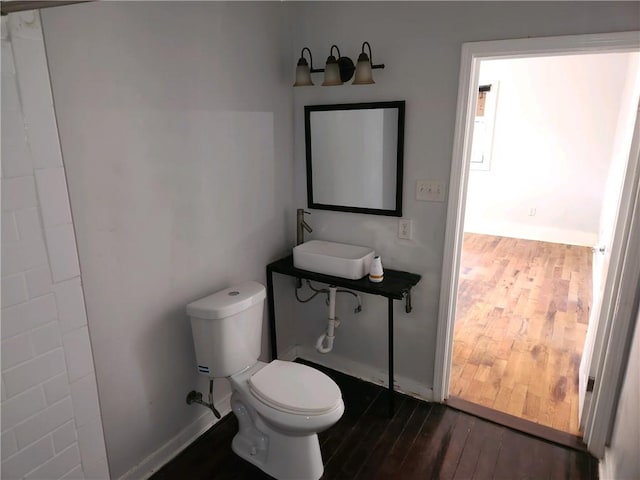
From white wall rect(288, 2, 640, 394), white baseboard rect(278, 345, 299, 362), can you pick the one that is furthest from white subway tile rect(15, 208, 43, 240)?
white baseboard rect(278, 345, 299, 362)

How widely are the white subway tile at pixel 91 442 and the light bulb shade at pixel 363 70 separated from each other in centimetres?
179

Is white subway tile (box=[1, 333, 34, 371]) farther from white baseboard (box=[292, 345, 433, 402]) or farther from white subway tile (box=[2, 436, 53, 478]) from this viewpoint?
white baseboard (box=[292, 345, 433, 402])

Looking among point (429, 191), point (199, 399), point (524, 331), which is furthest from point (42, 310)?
point (524, 331)

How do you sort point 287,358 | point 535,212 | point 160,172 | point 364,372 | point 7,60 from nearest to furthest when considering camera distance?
point 7,60
point 160,172
point 364,372
point 287,358
point 535,212

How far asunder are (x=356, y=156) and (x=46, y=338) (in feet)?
5.38

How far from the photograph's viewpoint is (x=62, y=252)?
1312mm

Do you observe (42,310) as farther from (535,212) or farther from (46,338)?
(535,212)

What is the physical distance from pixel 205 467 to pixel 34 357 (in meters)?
1.03

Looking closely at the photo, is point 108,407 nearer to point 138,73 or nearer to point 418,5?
point 138,73

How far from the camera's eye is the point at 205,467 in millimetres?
1936

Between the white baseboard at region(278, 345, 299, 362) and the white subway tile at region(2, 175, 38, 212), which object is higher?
the white subway tile at region(2, 175, 38, 212)

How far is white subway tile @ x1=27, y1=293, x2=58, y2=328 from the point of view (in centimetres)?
123

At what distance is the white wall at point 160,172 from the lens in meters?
1.45

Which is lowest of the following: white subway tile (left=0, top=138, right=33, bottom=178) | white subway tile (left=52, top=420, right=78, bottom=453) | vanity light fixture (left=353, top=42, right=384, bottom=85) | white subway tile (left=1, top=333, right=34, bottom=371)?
white subway tile (left=52, top=420, right=78, bottom=453)
